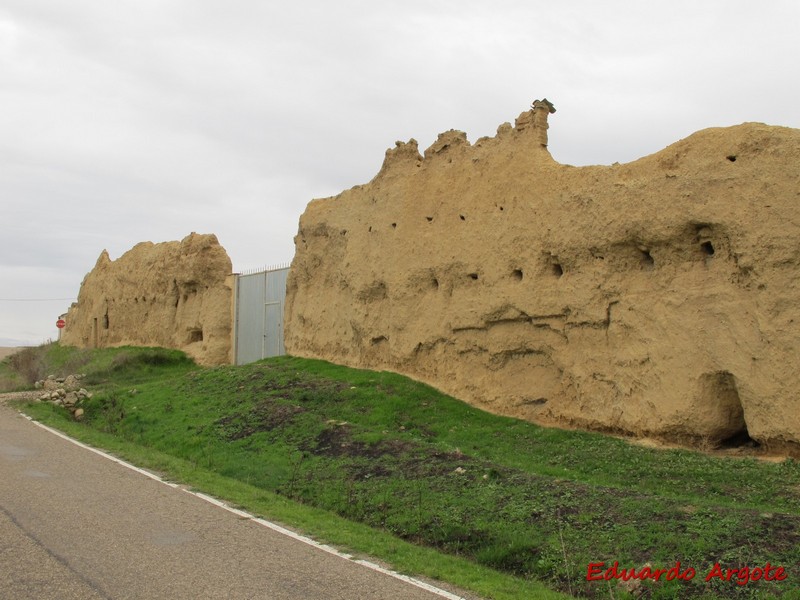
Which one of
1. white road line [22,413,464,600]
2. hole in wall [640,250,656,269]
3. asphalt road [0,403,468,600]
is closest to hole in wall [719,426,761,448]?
hole in wall [640,250,656,269]

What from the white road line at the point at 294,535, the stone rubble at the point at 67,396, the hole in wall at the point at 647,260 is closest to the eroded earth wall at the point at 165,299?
the stone rubble at the point at 67,396

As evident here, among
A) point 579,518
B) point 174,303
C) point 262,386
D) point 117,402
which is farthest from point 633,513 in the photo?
point 174,303

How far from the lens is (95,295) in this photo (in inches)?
1334

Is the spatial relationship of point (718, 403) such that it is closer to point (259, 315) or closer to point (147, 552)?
point (147, 552)

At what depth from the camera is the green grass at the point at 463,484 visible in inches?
274

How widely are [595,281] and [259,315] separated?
14.1 metres

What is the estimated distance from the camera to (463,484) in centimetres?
966

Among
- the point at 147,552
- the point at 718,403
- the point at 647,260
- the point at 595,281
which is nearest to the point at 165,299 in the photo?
the point at 595,281

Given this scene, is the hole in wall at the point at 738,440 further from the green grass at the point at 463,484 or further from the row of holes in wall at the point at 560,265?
the row of holes in wall at the point at 560,265

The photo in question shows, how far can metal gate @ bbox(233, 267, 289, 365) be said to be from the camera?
2340 centimetres

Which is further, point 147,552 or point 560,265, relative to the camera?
point 560,265

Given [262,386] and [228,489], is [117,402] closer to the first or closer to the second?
[262,386]

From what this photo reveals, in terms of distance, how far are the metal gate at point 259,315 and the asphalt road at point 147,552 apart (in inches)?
514

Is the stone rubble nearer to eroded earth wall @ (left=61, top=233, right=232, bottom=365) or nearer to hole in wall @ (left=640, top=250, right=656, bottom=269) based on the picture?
eroded earth wall @ (left=61, top=233, right=232, bottom=365)
